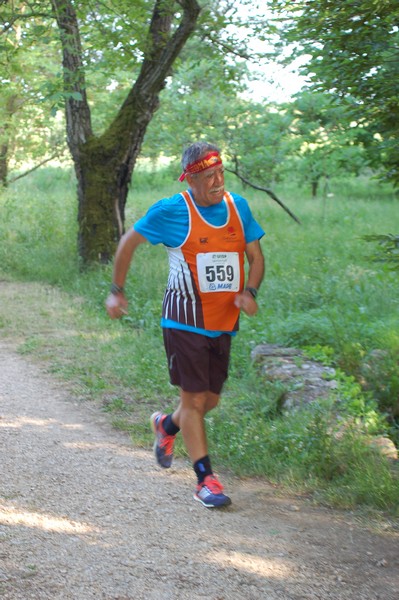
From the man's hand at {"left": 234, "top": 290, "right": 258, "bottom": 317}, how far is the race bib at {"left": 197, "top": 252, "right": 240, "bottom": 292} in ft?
0.26

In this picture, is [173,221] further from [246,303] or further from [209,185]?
[246,303]

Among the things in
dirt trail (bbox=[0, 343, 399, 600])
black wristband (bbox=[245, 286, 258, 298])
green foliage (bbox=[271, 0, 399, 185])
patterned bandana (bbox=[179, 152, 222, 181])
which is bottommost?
dirt trail (bbox=[0, 343, 399, 600])

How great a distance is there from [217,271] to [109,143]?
8.68m

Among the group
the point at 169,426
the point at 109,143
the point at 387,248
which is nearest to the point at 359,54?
the point at 387,248

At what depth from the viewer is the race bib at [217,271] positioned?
4609 mm

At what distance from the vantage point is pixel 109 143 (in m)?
12.8

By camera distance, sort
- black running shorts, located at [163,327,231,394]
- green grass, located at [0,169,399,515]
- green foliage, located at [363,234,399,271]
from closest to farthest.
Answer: black running shorts, located at [163,327,231,394], green foliage, located at [363,234,399,271], green grass, located at [0,169,399,515]

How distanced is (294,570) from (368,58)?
3276 mm

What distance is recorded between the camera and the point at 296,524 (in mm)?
4543

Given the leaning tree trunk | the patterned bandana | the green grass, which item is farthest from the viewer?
the leaning tree trunk

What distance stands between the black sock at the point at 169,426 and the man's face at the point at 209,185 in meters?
1.50

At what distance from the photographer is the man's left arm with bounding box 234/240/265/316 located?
15.2ft

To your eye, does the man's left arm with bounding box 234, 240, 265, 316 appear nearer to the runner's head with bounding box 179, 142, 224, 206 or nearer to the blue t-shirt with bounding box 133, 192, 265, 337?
the blue t-shirt with bounding box 133, 192, 265, 337

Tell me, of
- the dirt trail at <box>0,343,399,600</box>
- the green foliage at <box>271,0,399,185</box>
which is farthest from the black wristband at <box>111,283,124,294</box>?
the green foliage at <box>271,0,399,185</box>
